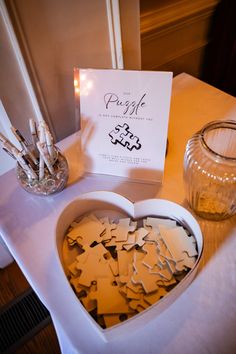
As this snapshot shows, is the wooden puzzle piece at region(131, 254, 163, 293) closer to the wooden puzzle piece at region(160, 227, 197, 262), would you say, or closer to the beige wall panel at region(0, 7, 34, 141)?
the wooden puzzle piece at region(160, 227, 197, 262)

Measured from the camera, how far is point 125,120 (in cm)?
46

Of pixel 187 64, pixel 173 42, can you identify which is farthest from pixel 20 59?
pixel 187 64

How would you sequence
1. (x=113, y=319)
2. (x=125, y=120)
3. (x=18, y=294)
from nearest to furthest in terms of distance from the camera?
(x=113, y=319)
(x=125, y=120)
(x=18, y=294)

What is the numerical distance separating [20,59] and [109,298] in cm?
48

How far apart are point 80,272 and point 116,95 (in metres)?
0.30

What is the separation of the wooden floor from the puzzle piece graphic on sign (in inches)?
29.2

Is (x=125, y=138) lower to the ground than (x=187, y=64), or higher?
higher

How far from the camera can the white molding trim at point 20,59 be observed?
1.48ft

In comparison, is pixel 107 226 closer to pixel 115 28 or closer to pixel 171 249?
pixel 171 249

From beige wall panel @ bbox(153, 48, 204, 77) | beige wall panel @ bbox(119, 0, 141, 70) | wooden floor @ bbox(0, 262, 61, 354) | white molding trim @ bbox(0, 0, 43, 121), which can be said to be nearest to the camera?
white molding trim @ bbox(0, 0, 43, 121)

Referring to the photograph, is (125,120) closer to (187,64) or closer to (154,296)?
(154,296)

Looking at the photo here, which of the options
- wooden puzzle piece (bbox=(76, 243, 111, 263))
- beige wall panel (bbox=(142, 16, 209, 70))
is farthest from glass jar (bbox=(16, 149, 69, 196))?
beige wall panel (bbox=(142, 16, 209, 70))

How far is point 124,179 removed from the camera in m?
0.52

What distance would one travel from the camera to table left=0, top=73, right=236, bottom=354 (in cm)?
33
